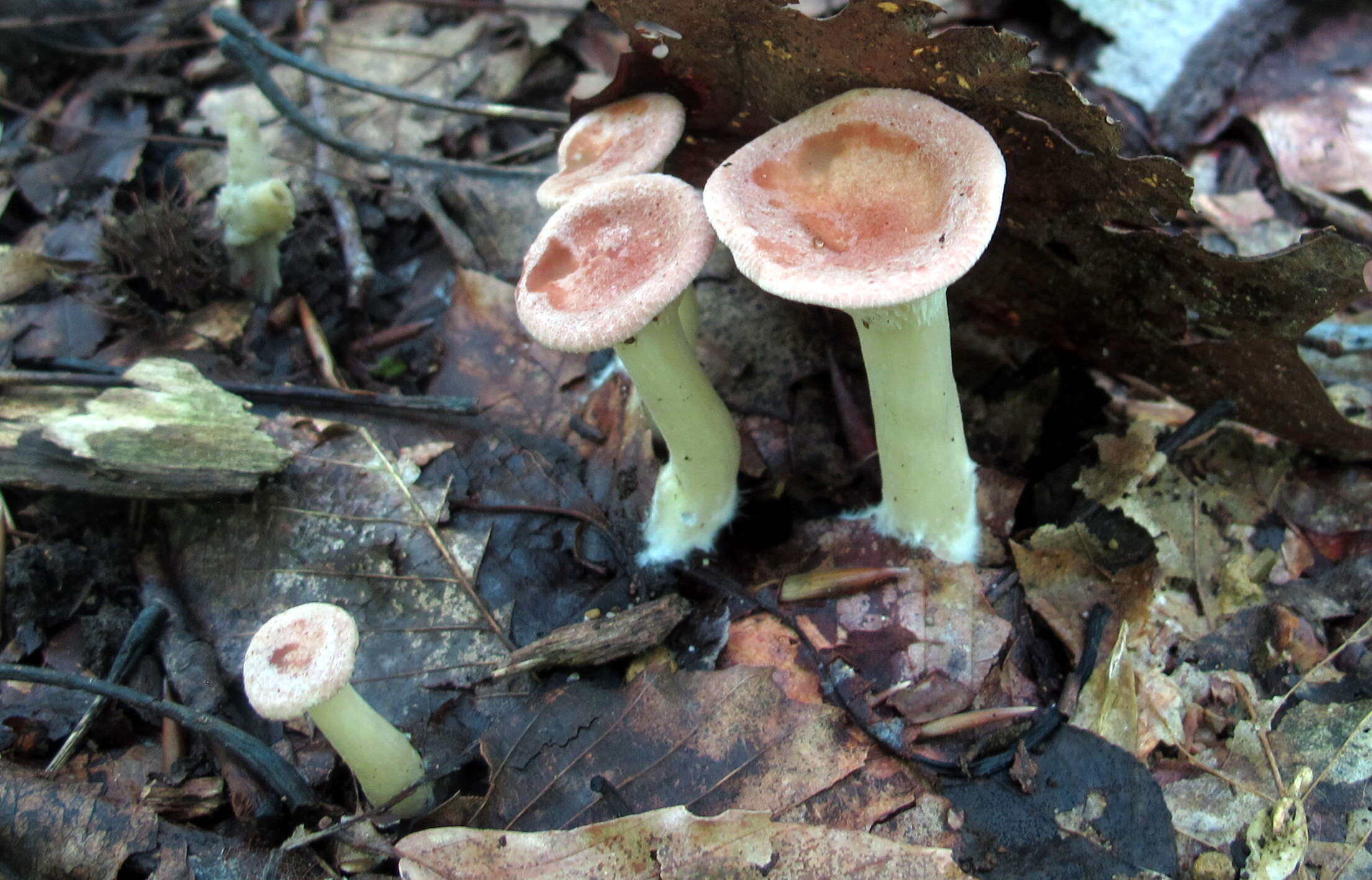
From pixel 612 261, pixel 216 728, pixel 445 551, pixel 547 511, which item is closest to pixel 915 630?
pixel 547 511

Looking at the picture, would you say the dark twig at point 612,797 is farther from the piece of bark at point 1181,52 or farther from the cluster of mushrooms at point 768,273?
the piece of bark at point 1181,52

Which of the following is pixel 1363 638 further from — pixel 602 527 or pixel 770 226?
pixel 602 527

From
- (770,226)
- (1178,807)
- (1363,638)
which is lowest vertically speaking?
(1178,807)

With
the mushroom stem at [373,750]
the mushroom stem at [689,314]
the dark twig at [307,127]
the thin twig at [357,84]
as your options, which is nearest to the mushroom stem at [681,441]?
the mushroom stem at [689,314]

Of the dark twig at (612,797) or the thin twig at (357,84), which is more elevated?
the thin twig at (357,84)

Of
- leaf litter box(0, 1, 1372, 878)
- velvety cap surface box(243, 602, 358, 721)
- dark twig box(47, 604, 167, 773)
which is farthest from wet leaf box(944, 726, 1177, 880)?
dark twig box(47, 604, 167, 773)

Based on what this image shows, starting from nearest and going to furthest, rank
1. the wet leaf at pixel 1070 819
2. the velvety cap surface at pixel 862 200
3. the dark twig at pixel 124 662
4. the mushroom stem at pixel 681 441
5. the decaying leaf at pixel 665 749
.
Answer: the velvety cap surface at pixel 862 200 → the wet leaf at pixel 1070 819 → the decaying leaf at pixel 665 749 → the dark twig at pixel 124 662 → the mushroom stem at pixel 681 441

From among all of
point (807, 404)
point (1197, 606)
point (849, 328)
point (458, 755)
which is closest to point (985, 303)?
point (849, 328)
